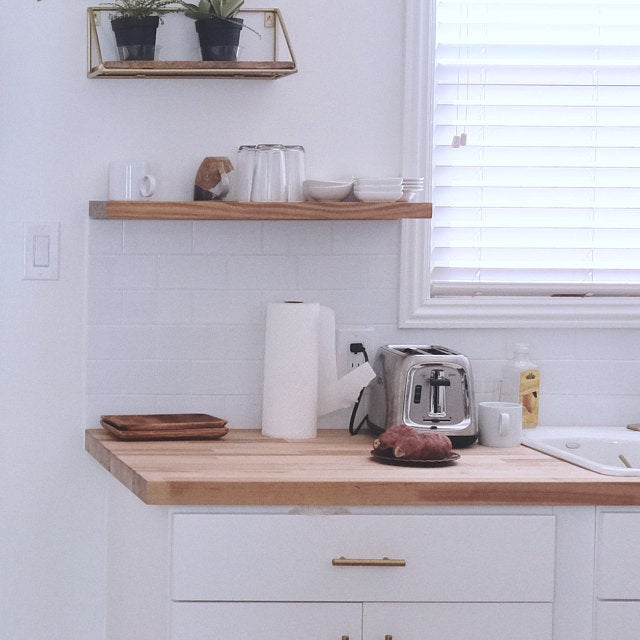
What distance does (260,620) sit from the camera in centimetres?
210

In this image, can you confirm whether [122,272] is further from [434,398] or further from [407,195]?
[434,398]

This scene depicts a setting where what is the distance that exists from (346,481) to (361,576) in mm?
194

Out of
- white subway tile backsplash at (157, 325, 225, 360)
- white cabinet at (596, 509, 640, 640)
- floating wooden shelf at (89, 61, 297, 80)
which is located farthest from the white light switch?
white cabinet at (596, 509, 640, 640)

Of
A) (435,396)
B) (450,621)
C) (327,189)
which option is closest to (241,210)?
(327,189)

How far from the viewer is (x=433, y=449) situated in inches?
89.7

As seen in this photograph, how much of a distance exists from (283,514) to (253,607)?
191 millimetres

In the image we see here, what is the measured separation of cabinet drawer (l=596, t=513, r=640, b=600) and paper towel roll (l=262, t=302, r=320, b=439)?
0.76 m

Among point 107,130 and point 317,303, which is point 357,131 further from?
point 107,130

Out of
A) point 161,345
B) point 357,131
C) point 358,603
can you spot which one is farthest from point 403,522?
point 357,131

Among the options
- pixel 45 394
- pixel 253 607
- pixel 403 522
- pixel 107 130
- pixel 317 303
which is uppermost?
pixel 107 130

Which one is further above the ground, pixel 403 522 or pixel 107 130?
pixel 107 130

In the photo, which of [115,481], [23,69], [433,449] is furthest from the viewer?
[23,69]

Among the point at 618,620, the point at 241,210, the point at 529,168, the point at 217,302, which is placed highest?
the point at 529,168

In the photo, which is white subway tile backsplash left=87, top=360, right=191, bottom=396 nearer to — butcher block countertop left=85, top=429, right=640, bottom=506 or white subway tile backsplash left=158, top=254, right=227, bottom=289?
white subway tile backsplash left=158, top=254, right=227, bottom=289
